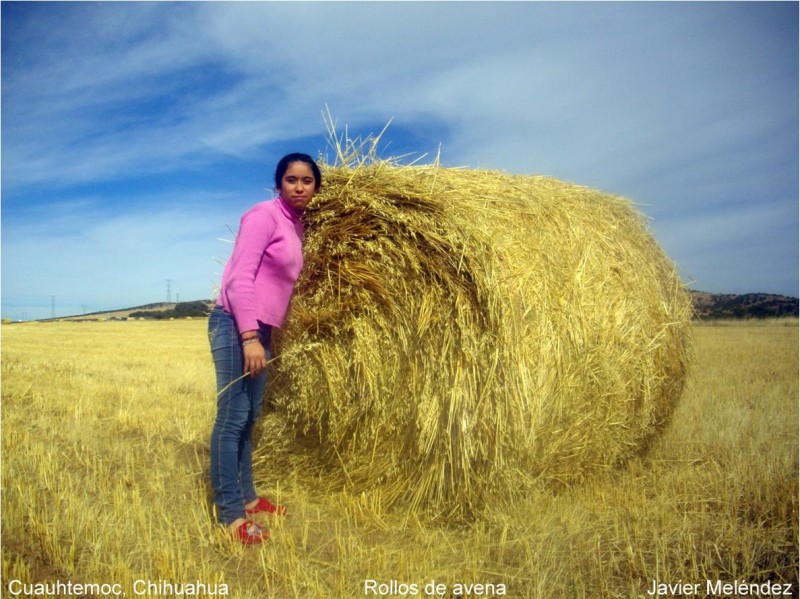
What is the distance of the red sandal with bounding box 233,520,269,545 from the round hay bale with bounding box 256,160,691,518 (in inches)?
33.5

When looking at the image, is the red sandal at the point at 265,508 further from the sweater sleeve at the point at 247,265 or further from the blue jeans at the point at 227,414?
the sweater sleeve at the point at 247,265

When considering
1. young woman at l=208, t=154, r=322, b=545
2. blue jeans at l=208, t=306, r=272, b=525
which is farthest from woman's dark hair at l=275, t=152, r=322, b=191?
blue jeans at l=208, t=306, r=272, b=525

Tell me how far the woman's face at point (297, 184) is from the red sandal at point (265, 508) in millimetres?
1790

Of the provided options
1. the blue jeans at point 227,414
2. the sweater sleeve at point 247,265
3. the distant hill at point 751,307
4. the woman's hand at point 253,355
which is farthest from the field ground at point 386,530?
the distant hill at point 751,307

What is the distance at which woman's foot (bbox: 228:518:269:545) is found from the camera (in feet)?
9.93

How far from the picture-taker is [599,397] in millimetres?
3666

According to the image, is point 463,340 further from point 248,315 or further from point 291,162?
point 291,162

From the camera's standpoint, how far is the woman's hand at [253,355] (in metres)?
3.06

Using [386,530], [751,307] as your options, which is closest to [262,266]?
[386,530]

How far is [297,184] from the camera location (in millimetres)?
3312

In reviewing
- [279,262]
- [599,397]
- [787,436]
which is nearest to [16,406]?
[279,262]

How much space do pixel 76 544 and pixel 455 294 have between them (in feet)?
7.67

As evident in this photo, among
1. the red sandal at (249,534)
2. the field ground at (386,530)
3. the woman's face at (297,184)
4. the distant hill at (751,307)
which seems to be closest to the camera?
the field ground at (386,530)

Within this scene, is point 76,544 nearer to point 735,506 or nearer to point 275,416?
point 275,416
